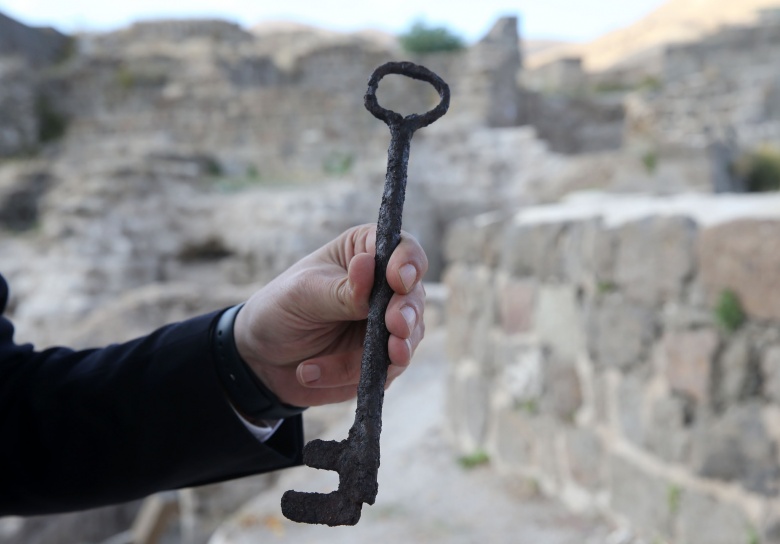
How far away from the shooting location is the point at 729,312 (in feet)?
8.00

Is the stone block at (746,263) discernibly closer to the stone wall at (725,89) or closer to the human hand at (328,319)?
the human hand at (328,319)

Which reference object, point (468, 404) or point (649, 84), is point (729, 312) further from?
point (649, 84)

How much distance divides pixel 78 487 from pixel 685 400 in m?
1.98

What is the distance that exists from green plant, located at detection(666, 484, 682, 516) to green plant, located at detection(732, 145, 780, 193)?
2797 millimetres

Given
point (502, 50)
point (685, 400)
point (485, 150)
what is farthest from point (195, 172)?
point (685, 400)

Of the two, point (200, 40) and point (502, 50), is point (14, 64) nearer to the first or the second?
point (200, 40)

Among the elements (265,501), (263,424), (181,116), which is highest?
(181,116)

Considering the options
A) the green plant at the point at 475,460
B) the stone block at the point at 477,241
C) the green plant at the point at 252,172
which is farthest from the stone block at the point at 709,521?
the green plant at the point at 252,172

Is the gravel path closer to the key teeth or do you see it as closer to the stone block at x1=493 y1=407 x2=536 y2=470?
the stone block at x1=493 y1=407 x2=536 y2=470

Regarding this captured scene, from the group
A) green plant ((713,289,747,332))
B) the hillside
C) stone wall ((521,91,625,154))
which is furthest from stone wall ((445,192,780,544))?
the hillside

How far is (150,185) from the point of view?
10.1m

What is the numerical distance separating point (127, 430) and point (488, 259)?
2.74 m

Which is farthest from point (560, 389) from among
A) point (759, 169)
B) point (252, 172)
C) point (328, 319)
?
point (252, 172)

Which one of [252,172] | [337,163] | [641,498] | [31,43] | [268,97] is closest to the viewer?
[641,498]
